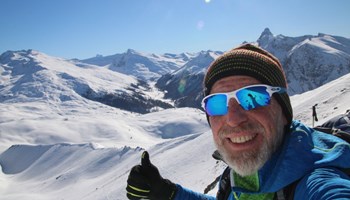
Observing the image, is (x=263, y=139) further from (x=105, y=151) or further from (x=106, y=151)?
(x=105, y=151)

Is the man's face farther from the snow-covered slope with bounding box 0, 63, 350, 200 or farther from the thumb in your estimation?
the snow-covered slope with bounding box 0, 63, 350, 200

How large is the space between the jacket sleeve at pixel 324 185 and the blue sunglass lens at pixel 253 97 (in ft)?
2.56

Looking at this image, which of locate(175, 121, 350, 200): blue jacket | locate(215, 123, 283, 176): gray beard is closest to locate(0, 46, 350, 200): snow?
locate(215, 123, 283, 176): gray beard

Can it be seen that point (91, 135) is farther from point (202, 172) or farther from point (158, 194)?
point (158, 194)

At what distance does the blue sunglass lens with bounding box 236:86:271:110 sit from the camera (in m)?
2.75

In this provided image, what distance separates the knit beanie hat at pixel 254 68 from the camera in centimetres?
287

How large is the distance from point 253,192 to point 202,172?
23721 mm

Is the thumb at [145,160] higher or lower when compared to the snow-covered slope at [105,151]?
higher

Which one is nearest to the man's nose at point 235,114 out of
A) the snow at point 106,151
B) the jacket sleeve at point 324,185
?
the jacket sleeve at point 324,185

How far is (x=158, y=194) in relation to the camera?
12.3 ft

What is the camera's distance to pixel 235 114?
2.81m

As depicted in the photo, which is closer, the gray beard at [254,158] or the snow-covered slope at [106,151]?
the gray beard at [254,158]

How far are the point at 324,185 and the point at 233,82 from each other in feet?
4.10

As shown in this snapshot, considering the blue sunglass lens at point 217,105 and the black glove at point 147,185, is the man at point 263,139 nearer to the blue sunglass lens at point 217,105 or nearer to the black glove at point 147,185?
the blue sunglass lens at point 217,105
